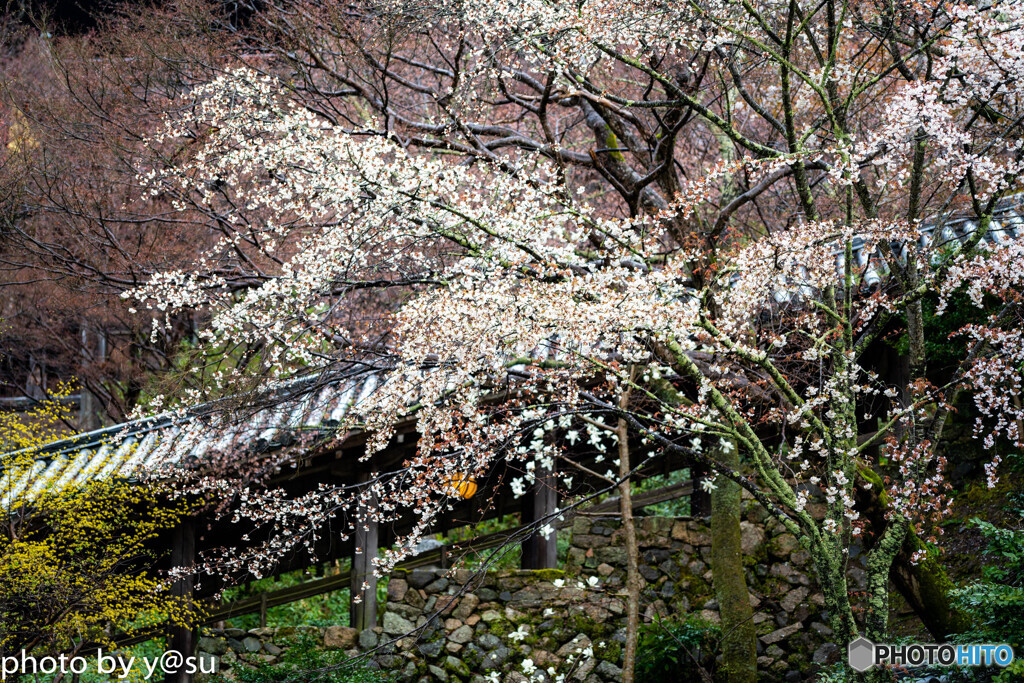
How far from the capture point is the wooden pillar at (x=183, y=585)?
29.5ft

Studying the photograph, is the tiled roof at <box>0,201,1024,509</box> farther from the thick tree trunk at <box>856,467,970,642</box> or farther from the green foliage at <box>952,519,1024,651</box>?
the green foliage at <box>952,519,1024,651</box>

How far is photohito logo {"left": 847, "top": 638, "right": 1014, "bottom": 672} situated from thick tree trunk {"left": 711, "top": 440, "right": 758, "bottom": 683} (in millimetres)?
1918

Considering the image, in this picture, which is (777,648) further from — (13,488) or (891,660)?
(13,488)

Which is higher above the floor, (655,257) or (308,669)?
(655,257)

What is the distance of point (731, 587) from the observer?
8.23 metres

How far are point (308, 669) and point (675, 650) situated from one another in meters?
3.70

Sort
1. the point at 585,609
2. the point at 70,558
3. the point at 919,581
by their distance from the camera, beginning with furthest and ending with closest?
the point at 585,609 → the point at 70,558 → the point at 919,581

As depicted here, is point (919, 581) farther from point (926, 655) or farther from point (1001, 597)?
point (1001, 597)

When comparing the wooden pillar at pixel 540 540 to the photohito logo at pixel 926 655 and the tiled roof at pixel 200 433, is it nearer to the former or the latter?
the tiled roof at pixel 200 433

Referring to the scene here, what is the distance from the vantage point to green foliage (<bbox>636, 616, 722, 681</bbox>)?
8.20 meters

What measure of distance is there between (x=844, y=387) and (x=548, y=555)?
480cm

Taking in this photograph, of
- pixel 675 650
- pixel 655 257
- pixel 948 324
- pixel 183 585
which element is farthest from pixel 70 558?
pixel 948 324

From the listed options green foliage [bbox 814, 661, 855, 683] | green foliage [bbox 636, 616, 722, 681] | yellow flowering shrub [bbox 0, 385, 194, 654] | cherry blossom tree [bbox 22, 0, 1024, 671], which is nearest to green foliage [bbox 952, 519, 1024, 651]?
cherry blossom tree [bbox 22, 0, 1024, 671]

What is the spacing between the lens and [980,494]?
359 inches
